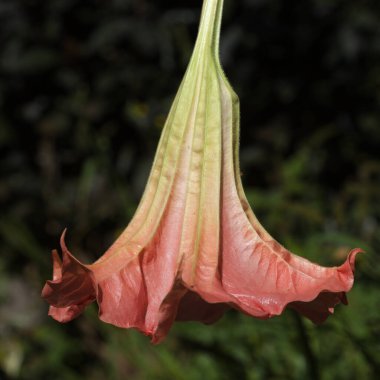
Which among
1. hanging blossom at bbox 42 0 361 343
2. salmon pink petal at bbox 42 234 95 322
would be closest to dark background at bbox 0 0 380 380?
hanging blossom at bbox 42 0 361 343

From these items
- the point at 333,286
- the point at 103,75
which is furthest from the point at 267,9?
the point at 333,286

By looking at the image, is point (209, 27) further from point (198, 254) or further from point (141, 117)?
point (141, 117)

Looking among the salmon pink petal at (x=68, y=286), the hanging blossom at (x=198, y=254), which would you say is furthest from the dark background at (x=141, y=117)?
the salmon pink petal at (x=68, y=286)

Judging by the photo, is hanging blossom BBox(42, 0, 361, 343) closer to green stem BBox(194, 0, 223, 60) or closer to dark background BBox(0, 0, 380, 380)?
green stem BBox(194, 0, 223, 60)

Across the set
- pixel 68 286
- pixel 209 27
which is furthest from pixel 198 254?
pixel 209 27

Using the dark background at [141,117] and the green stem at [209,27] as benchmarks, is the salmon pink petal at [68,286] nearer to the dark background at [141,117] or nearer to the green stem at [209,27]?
the green stem at [209,27]

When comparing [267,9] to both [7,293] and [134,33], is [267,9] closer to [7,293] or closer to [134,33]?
[134,33]
